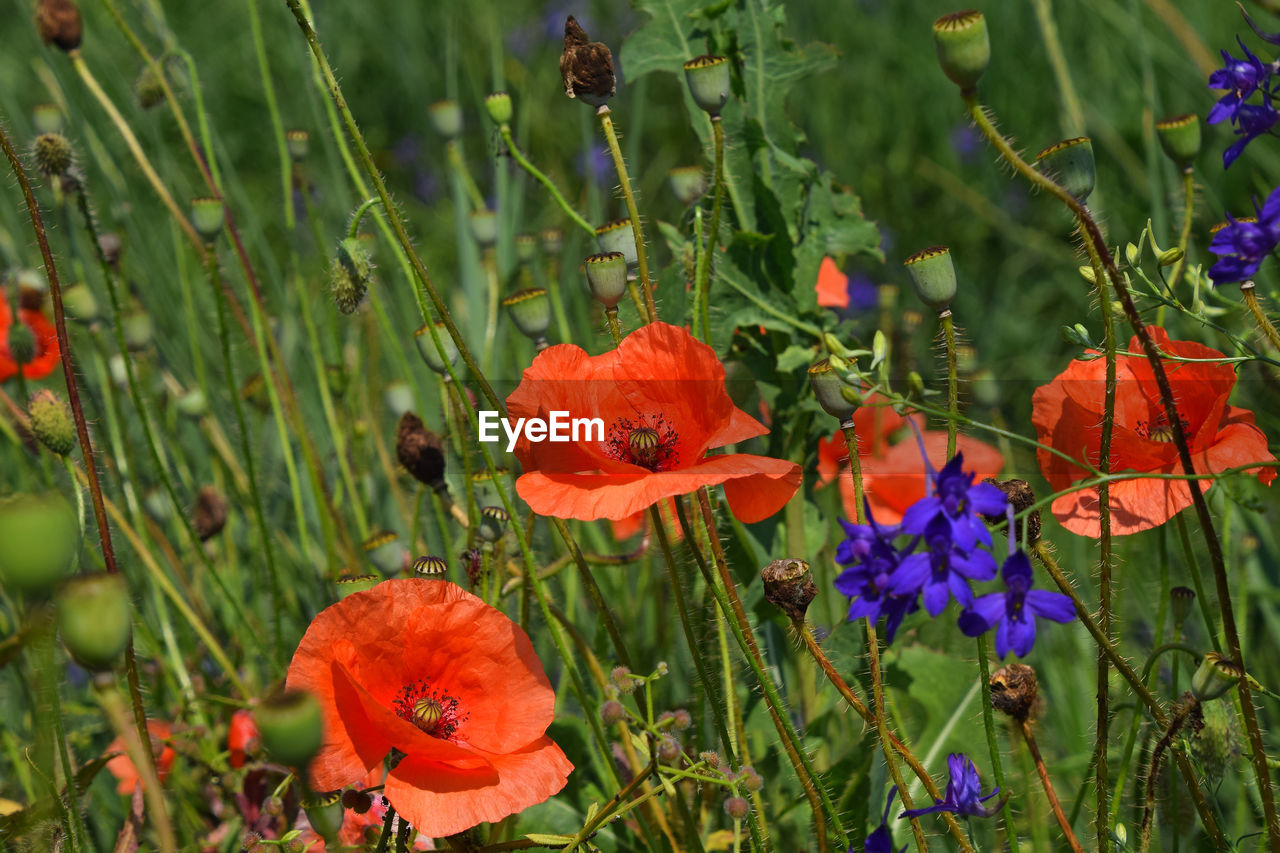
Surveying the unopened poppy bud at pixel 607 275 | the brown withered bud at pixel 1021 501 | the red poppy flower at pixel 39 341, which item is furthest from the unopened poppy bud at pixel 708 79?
the red poppy flower at pixel 39 341

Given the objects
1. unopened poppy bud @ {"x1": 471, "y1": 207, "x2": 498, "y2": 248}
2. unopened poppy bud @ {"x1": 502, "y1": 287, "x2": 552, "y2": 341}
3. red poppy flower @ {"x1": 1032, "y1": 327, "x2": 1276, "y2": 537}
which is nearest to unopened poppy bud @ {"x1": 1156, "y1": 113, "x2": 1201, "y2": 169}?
red poppy flower @ {"x1": 1032, "y1": 327, "x2": 1276, "y2": 537}

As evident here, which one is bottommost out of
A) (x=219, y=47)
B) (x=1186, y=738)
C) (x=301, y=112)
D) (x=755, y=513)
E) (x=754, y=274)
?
(x=1186, y=738)

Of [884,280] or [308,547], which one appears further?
[884,280]

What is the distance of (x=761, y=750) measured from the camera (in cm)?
121

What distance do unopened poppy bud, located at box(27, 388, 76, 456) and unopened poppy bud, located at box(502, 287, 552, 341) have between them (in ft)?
1.15

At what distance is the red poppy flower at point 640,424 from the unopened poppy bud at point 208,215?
504 millimetres

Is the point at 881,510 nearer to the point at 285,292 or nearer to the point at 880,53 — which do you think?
the point at 285,292

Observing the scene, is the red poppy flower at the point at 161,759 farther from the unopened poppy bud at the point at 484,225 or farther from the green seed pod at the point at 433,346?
the unopened poppy bud at the point at 484,225

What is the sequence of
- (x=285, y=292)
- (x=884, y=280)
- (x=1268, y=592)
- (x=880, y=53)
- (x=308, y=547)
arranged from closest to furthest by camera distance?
(x=1268, y=592) < (x=308, y=547) < (x=285, y=292) < (x=884, y=280) < (x=880, y=53)

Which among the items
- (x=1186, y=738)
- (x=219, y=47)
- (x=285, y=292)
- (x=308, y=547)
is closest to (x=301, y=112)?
(x=219, y=47)

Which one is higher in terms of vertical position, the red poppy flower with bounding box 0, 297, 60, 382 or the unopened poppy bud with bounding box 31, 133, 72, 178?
the unopened poppy bud with bounding box 31, 133, 72, 178

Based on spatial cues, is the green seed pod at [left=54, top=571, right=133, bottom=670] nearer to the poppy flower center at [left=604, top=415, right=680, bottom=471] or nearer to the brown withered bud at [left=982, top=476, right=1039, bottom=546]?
the poppy flower center at [left=604, top=415, right=680, bottom=471]

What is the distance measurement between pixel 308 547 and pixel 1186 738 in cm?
96

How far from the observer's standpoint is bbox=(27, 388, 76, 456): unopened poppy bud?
0.87 metres
